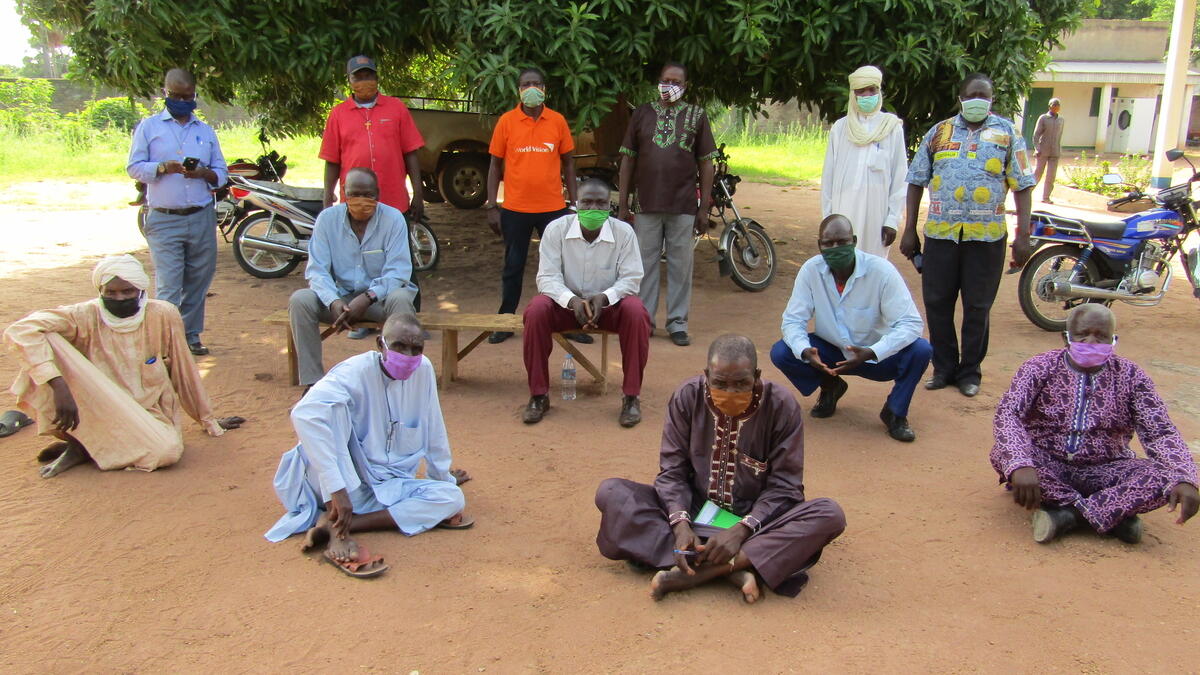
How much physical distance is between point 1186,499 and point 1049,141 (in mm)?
12829

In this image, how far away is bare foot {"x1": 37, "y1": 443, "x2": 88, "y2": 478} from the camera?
4410 mm

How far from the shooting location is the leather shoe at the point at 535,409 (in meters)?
5.39

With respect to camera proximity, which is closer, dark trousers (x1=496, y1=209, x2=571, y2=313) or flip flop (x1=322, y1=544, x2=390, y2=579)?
flip flop (x1=322, y1=544, x2=390, y2=579)

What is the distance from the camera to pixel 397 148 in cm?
676

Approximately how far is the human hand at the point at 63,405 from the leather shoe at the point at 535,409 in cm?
231

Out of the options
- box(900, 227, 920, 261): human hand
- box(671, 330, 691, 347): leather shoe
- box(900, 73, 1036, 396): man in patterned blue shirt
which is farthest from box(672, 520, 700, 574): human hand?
box(671, 330, 691, 347): leather shoe

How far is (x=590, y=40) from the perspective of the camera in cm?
691

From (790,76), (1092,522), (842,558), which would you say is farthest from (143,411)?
(790,76)

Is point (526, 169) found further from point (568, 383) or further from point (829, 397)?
point (829, 397)

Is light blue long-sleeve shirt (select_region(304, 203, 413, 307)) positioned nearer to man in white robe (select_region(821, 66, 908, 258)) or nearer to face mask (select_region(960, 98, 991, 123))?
man in white robe (select_region(821, 66, 908, 258))

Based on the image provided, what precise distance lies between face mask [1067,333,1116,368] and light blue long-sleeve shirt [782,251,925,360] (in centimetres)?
115

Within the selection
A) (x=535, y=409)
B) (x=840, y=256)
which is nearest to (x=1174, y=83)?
(x=840, y=256)

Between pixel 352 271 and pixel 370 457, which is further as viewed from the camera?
pixel 352 271

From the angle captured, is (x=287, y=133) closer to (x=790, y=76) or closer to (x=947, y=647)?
(x=790, y=76)
